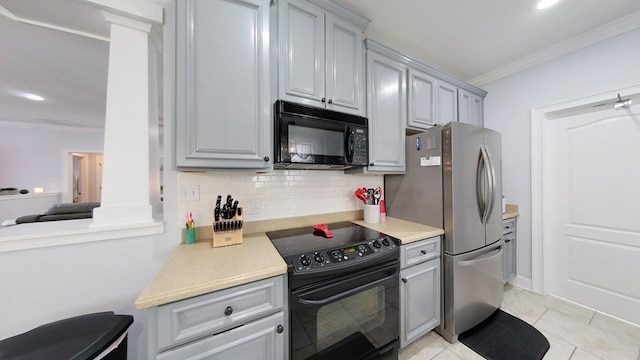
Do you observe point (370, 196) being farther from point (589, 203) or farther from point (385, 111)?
point (589, 203)

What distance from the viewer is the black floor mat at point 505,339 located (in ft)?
4.91

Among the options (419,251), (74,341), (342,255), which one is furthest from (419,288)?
(74,341)

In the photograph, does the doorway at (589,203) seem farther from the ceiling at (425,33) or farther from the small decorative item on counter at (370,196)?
the small decorative item on counter at (370,196)

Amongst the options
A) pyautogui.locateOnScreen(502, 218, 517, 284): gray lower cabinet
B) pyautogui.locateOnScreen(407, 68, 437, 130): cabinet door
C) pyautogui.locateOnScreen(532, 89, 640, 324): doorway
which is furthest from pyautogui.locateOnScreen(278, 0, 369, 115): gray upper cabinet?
pyautogui.locateOnScreen(532, 89, 640, 324): doorway

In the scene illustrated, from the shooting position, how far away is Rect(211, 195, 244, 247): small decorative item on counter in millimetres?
1239

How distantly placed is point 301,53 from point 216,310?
61.1 inches

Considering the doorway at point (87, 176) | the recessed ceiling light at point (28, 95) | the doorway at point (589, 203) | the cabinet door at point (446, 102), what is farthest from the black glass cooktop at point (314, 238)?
the doorway at point (87, 176)

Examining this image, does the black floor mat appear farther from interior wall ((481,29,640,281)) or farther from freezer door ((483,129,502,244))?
interior wall ((481,29,640,281))

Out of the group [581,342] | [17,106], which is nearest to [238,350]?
[581,342]

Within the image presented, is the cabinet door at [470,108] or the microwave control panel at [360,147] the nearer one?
the microwave control panel at [360,147]

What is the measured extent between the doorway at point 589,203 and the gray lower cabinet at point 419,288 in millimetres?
1670

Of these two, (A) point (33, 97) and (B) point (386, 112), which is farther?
(A) point (33, 97)

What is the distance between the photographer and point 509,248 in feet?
7.56

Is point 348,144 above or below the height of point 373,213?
above
